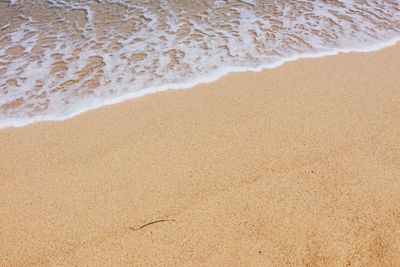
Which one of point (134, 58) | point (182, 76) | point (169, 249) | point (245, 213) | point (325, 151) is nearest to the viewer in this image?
point (169, 249)

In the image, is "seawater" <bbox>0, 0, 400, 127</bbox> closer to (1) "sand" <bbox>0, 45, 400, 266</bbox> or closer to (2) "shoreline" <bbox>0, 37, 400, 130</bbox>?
(2) "shoreline" <bbox>0, 37, 400, 130</bbox>

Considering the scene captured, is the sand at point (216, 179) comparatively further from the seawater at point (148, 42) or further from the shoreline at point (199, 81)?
the seawater at point (148, 42)

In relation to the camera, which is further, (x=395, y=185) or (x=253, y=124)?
(x=253, y=124)

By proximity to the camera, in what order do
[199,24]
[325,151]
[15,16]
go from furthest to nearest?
[15,16], [199,24], [325,151]

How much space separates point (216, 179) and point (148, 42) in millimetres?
2783

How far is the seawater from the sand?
397 mm

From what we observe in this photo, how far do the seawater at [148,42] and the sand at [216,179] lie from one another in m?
0.40

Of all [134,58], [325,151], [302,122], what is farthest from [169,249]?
[134,58]

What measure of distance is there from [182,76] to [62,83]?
1275mm

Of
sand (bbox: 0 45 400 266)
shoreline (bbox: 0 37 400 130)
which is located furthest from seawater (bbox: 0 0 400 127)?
sand (bbox: 0 45 400 266)

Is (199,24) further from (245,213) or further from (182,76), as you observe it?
(245,213)

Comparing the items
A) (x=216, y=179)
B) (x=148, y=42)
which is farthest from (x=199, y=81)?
(x=216, y=179)

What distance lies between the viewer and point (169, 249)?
84.1 inches

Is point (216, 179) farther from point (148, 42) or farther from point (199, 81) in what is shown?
point (148, 42)
